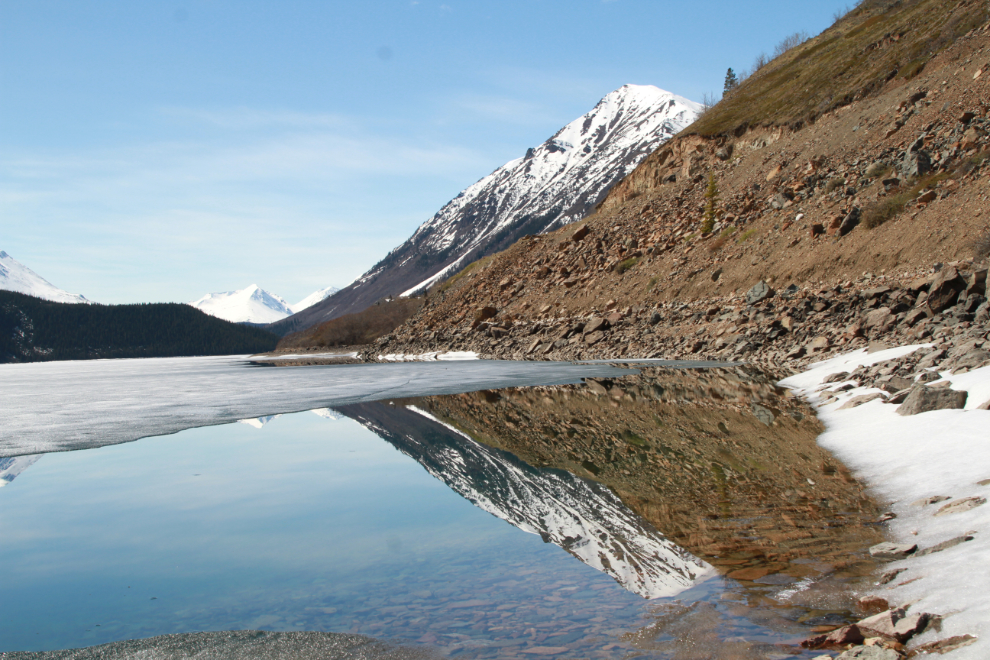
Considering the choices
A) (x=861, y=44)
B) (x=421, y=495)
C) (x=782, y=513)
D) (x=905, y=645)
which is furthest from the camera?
(x=861, y=44)

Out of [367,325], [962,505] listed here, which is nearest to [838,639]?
[962,505]

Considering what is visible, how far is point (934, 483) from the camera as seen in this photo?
23.9ft

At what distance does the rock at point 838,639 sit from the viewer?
160 inches

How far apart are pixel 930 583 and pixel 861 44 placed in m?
→ 68.1

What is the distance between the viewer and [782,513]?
23.9 ft

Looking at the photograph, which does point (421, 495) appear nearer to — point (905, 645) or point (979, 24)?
point (905, 645)

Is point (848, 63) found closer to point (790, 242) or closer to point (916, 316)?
point (790, 242)

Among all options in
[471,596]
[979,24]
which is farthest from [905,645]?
[979,24]

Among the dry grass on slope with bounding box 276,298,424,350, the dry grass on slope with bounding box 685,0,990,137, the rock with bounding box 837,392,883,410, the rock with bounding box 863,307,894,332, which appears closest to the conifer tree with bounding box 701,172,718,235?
the dry grass on slope with bounding box 685,0,990,137

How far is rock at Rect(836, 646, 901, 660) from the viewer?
3.69m

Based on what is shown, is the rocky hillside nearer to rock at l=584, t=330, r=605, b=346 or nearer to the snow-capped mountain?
rock at l=584, t=330, r=605, b=346

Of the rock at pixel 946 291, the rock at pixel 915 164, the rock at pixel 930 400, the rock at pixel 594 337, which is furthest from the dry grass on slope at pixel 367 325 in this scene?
the rock at pixel 930 400

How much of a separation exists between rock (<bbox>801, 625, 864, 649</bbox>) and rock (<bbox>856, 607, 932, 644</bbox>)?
0.06 m

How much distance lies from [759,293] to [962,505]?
31.7 meters
